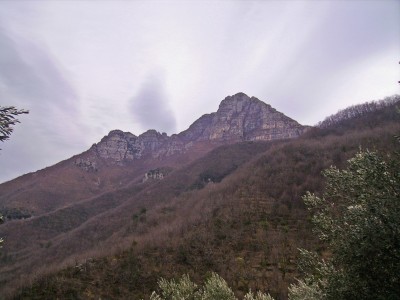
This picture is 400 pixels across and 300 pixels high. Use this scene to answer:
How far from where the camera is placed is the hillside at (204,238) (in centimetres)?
6341

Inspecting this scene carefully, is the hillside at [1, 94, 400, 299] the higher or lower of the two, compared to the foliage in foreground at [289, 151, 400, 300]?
lower

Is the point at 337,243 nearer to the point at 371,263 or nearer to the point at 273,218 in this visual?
the point at 371,263

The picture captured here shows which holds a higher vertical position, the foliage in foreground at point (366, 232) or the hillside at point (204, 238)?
the foliage in foreground at point (366, 232)

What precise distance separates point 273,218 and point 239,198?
1820 cm

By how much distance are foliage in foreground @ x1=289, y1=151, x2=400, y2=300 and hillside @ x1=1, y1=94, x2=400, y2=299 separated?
3702 cm

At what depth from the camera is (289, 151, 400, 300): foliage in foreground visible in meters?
10.4

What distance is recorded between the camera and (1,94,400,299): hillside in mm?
63406

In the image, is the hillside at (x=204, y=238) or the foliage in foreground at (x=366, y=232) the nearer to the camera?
the foliage in foreground at (x=366, y=232)

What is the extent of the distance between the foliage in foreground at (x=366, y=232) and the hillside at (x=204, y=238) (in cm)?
3702

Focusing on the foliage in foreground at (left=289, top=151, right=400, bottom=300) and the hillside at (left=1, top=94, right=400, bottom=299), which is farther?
the hillside at (left=1, top=94, right=400, bottom=299)

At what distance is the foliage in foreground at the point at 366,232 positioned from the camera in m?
10.4

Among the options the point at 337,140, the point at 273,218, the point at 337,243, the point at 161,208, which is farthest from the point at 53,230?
the point at 337,243

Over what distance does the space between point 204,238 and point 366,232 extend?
7370 centimetres

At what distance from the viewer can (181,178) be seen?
A: 197m
